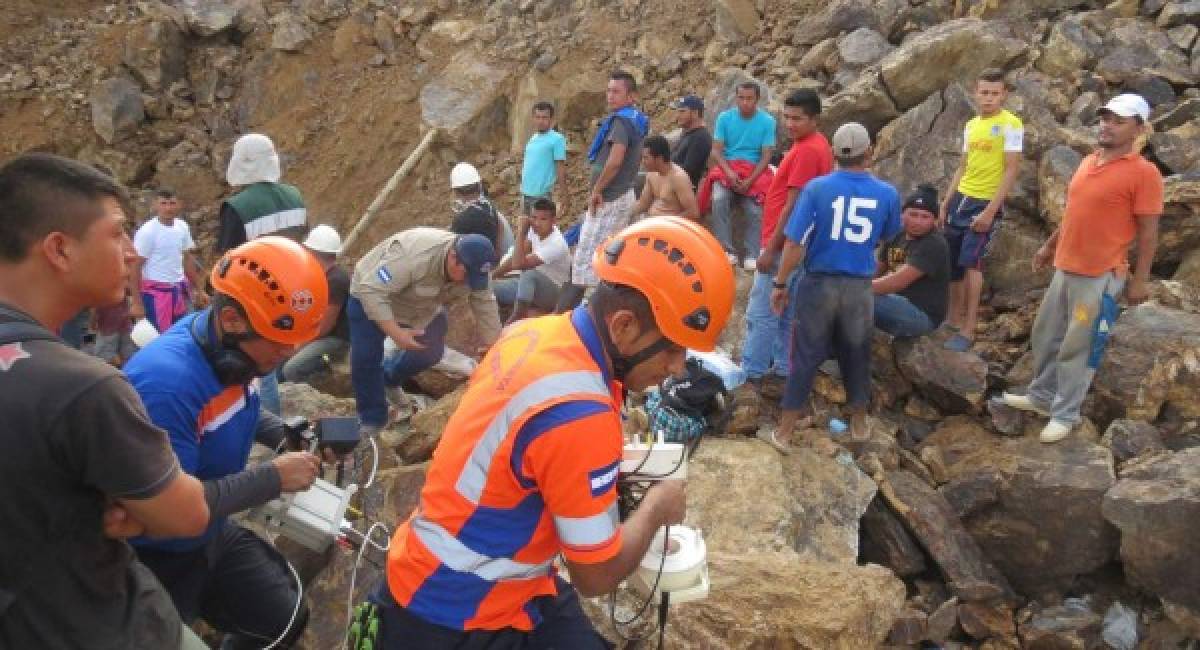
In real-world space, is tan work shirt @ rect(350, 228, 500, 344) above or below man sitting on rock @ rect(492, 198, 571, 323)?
above

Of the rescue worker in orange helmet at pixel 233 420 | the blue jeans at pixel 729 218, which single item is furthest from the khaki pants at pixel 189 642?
the blue jeans at pixel 729 218

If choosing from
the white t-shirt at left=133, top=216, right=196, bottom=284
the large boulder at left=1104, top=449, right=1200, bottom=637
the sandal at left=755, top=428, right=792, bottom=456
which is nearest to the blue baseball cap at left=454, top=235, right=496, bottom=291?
the sandal at left=755, top=428, right=792, bottom=456

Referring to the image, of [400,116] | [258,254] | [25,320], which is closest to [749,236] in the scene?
[258,254]

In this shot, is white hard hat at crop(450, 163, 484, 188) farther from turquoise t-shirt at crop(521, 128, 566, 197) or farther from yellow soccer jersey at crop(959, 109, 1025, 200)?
yellow soccer jersey at crop(959, 109, 1025, 200)

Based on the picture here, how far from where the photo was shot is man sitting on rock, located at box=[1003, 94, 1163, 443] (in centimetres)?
592

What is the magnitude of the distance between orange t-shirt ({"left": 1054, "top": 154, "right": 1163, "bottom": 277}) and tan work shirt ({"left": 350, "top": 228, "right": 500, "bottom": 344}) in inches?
182

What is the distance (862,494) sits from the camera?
605 centimetres

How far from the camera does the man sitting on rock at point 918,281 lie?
7.06 meters

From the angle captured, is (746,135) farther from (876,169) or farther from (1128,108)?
(1128,108)

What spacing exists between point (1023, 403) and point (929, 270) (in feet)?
4.24

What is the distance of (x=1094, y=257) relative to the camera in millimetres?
6121

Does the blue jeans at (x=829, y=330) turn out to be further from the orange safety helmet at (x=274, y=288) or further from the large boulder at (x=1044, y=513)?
the orange safety helmet at (x=274, y=288)

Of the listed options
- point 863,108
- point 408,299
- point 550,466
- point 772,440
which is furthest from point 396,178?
point 550,466

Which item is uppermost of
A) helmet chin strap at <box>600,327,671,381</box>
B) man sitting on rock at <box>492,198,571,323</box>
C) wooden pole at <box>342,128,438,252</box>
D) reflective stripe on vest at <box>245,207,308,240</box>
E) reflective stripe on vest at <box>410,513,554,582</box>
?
helmet chin strap at <box>600,327,671,381</box>
